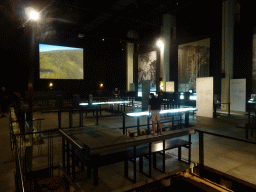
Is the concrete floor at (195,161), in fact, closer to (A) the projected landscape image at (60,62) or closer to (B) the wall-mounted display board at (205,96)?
(B) the wall-mounted display board at (205,96)

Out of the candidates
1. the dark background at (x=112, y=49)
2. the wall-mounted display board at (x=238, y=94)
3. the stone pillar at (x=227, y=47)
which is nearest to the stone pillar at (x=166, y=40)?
the dark background at (x=112, y=49)

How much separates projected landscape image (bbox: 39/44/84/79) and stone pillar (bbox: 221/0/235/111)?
13015mm

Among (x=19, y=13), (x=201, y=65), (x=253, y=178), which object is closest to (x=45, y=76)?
(x=19, y=13)

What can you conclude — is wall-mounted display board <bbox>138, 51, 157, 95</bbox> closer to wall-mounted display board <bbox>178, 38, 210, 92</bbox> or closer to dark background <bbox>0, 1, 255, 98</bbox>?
dark background <bbox>0, 1, 255, 98</bbox>

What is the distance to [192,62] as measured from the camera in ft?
47.0

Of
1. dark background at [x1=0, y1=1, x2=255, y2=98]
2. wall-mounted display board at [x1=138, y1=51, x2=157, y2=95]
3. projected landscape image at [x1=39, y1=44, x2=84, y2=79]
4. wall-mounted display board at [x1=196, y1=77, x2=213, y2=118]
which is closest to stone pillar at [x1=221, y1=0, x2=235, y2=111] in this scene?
dark background at [x1=0, y1=1, x2=255, y2=98]

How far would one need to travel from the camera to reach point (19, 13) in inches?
516

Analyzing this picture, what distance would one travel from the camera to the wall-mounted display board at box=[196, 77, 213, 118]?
950 centimetres

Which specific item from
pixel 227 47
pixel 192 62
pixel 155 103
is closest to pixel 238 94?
pixel 227 47

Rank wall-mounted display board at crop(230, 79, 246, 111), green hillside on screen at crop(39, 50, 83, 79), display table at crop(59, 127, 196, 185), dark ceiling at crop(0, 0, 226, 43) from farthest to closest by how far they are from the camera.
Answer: green hillside on screen at crop(39, 50, 83, 79)
dark ceiling at crop(0, 0, 226, 43)
wall-mounted display board at crop(230, 79, 246, 111)
display table at crop(59, 127, 196, 185)

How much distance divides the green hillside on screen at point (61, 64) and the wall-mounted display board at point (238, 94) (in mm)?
13788

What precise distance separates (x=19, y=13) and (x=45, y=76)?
5.73 m

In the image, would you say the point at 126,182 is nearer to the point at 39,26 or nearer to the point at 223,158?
the point at 223,158

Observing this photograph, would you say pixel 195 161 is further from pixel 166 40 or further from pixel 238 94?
pixel 166 40
